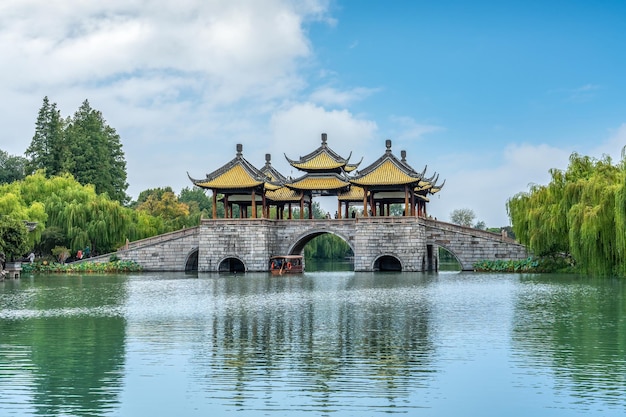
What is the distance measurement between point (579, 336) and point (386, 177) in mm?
24806

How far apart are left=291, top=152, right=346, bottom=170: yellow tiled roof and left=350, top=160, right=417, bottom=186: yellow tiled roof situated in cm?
261

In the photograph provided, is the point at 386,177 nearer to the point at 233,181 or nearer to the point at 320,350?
the point at 233,181

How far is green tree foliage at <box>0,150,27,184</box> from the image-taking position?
6384 cm

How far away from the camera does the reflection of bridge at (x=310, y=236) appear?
35.1m

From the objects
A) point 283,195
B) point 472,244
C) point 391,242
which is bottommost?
point 472,244

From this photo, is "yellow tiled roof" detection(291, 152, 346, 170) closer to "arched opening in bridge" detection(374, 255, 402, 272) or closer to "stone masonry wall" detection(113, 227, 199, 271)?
"arched opening in bridge" detection(374, 255, 402, 272)

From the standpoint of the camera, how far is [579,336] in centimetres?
1200

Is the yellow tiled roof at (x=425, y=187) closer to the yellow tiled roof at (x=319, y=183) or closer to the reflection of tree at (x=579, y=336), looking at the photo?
the yellow tiled roof at (x=319, y=183)

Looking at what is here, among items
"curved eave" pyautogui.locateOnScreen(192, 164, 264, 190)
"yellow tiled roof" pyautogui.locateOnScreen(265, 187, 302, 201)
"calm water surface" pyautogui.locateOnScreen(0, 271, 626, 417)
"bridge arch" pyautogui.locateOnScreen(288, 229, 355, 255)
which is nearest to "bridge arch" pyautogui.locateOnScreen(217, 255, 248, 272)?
"bridge arch" pyautogui.locateOnScreen(288, 229, 355, 255)

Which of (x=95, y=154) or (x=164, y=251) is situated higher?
(x=95, y=154)

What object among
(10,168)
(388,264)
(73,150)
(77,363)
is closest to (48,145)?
(73,150)

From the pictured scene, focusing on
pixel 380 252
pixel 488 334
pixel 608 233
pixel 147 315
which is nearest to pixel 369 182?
pixel 380 252

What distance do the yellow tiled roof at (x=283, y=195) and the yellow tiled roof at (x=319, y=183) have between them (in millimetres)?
1355

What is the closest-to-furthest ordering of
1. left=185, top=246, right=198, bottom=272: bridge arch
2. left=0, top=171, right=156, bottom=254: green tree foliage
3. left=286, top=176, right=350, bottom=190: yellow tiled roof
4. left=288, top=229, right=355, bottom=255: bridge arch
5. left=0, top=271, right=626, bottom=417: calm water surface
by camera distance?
left=0, top=271, right=626, bottom=417: calm water surface < left=288, top=229, right=355, bottom=255: bridge arch < left=0, top=171, right=156, bottom=254: green tree foliage < left=286, top=176, right=350, bottom=190: yellow tiled roof < left=185, top=246, right=198, bottom=272: bridge arch
